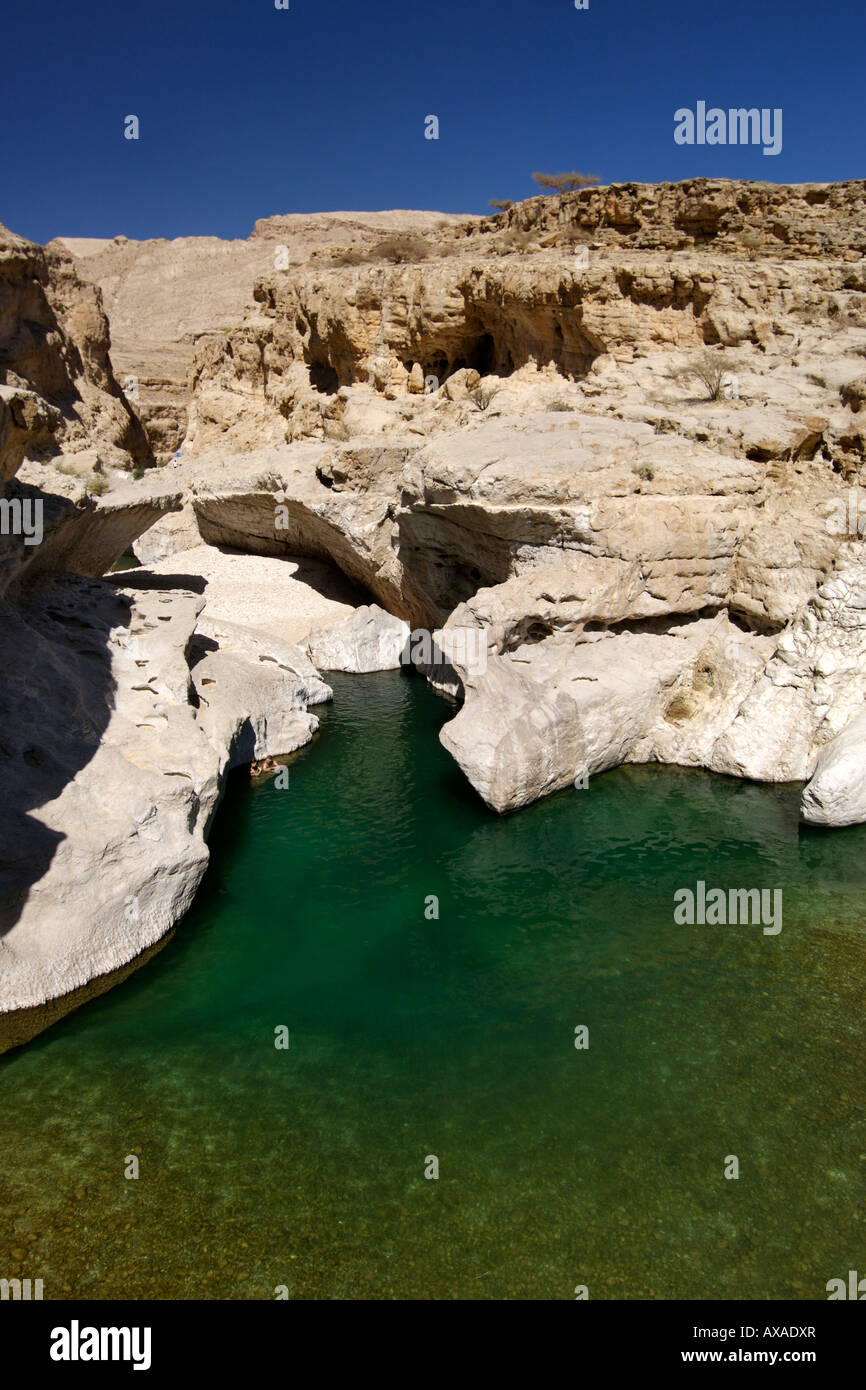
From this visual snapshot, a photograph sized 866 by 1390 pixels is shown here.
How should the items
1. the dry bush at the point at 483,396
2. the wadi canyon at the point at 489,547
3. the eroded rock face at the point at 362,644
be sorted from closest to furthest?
the wadi canyon at the point at 489,547, the eroded rock face at the point at 362,644, the dry bush at the point at 483,396

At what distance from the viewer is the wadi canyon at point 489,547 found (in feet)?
31.7

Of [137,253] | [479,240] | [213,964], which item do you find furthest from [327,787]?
[137,253]

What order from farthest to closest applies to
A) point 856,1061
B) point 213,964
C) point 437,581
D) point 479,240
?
point 479,240 < point 437,581 < point 213,964 < point 856,1061

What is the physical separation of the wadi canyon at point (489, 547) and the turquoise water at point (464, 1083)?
3.41ft

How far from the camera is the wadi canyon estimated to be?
9.67 m

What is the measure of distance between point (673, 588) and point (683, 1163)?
9168 mm

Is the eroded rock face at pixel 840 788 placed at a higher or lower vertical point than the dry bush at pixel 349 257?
lower

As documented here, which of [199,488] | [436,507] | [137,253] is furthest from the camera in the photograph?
[137,253]

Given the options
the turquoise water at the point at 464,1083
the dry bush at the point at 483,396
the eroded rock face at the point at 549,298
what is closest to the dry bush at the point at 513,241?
the eroded rock face at the point at 549,298

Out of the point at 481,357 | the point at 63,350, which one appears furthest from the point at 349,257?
the point at 63,350

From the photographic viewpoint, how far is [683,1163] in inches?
258

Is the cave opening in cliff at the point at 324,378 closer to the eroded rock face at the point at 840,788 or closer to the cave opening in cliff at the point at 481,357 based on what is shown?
the cave opening in cliff at the point at 481,357

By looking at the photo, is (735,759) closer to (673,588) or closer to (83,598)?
(673,588)

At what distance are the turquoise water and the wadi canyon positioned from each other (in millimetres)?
1039
